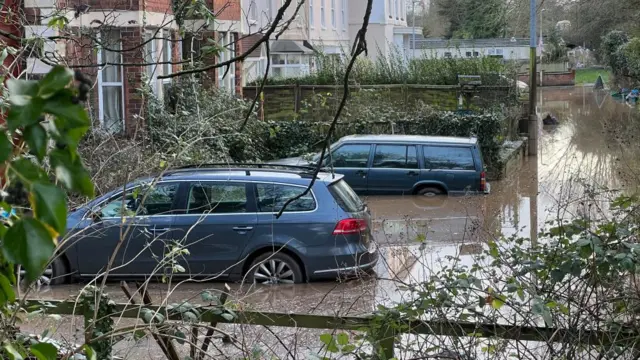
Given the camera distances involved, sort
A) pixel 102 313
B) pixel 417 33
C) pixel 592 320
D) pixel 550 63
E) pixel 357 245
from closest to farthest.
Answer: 1. pixel 592 320
2. pixel 102 313
3. pixel 357 245
4. pixel 417 33
5. pixel 550 63

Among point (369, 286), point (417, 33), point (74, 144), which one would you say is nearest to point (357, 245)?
point (369, 286)

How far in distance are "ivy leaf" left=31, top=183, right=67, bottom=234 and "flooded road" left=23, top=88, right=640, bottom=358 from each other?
10.5 feet

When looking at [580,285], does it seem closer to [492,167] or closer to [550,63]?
[492,167]

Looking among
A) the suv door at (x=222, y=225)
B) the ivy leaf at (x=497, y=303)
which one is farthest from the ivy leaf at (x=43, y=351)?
the suv door at (x=222, y=225)

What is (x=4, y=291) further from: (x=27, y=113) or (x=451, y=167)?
(x=451, y=167)

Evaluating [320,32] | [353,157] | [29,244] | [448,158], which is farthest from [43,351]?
[320,32]

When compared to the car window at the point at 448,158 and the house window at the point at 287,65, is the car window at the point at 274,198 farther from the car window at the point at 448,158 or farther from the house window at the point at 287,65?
the house window at the point at 287,65

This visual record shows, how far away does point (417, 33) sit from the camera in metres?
58.2

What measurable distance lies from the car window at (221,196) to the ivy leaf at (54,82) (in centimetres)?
1044

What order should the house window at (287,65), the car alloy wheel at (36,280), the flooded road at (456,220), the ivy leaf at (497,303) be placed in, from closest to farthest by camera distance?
the car alloy wheel at (36,280), the ivy leaf at (497,303), the flooded road at (456,220), the house window at (287,65)

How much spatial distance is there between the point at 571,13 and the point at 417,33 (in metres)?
36.1

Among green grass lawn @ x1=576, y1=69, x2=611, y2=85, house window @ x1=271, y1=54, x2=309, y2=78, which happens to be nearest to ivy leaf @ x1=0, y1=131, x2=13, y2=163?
house window @ x1=271, y1=54, x2=309, y2=78

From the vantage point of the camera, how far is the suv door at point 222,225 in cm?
1167

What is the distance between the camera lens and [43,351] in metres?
1.79
